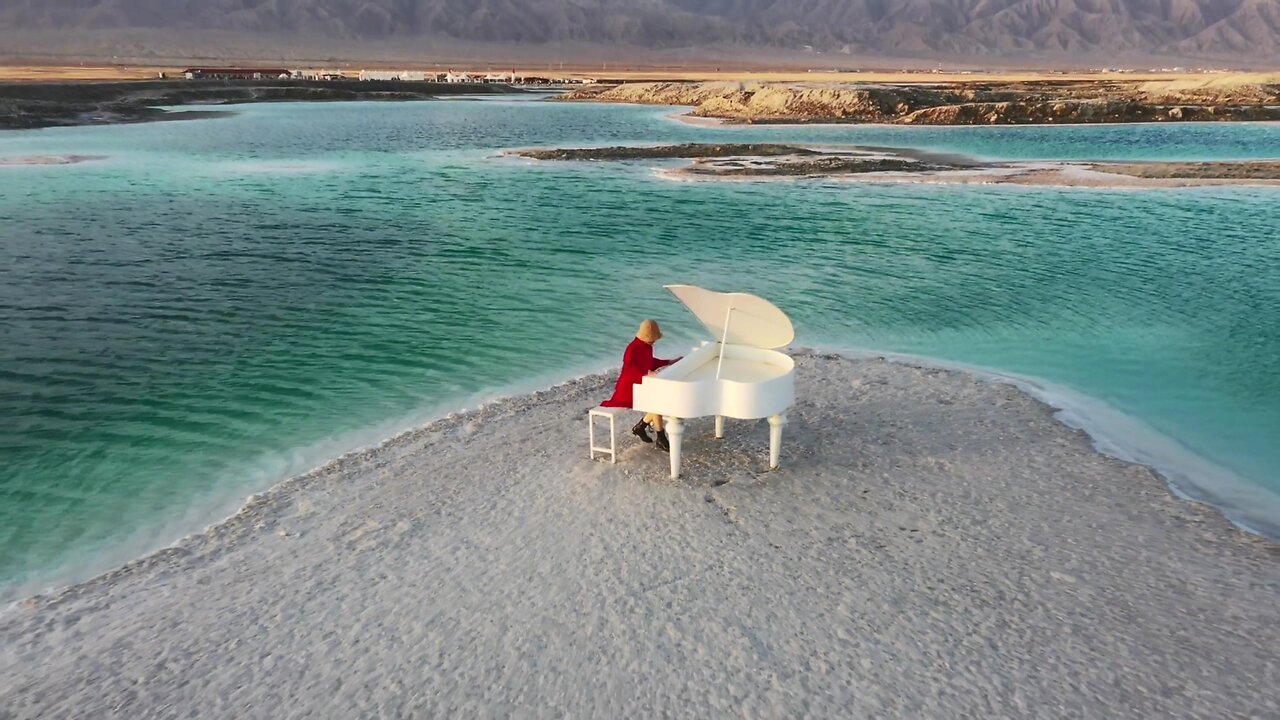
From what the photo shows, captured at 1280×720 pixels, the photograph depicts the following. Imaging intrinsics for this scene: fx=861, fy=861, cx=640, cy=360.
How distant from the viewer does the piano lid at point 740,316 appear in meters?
12.4

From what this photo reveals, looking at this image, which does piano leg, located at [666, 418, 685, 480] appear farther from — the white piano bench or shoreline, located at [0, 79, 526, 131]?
shoreline, located at [0, 79, 526, 131]

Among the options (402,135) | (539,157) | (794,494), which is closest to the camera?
(794,494)

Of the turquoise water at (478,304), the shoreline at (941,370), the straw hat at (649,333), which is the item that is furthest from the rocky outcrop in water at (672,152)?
the straw hat at (649,333)

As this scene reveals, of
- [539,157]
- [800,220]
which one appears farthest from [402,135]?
[800,220]

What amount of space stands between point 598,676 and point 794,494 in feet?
14.4

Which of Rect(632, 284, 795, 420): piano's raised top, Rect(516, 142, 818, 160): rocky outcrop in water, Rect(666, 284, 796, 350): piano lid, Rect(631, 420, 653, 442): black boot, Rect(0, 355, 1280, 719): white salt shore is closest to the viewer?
Rect(0, 355, 1280, 719): white salt shore

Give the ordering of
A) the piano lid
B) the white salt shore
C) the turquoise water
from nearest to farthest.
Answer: the white salt shore, the piano lid, the turquoise water

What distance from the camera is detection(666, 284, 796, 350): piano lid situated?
12359 millimetres

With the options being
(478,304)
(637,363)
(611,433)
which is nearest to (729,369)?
(637,363)

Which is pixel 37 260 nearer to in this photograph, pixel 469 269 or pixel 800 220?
pixel 469 269

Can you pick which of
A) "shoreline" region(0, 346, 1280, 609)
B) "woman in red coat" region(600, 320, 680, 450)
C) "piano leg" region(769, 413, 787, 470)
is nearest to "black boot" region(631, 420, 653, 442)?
"woman in red coat" region(600, 320, 680, 450)

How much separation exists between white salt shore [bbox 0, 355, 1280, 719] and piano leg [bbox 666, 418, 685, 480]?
0.99 feet

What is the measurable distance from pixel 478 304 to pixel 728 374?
1245cm

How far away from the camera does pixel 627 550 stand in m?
9.99
